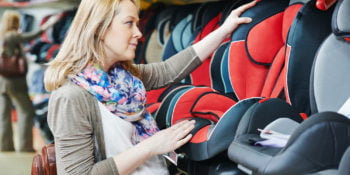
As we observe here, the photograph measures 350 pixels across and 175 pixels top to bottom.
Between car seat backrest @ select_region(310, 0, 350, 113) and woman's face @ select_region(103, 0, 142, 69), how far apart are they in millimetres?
483

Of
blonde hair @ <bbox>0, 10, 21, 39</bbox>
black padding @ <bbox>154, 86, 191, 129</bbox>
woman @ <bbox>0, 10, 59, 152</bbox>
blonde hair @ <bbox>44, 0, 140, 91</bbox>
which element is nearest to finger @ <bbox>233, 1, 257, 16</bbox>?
black padding @ <bbox>154, 86, 191, 129</bbox>

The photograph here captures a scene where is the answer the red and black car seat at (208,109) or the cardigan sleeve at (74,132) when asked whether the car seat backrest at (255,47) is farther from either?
the cardigan sleeve at (74,132)

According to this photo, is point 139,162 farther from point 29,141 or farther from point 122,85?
point 29,141

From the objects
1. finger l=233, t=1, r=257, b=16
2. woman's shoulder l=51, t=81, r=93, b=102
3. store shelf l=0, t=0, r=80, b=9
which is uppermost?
store shelf l=0, t=0, r=80, b=9

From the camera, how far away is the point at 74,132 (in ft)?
3.40

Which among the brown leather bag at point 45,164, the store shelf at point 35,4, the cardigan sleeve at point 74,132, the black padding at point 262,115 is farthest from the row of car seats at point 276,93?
the store shelf at point 35,4

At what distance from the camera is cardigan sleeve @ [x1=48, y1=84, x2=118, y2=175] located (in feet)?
3.39

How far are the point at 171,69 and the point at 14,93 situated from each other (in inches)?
65.8

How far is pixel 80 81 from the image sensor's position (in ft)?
3.50

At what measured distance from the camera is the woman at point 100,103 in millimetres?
1045

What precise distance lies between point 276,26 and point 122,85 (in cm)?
53

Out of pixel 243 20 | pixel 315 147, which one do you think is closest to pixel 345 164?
pixel 315 147

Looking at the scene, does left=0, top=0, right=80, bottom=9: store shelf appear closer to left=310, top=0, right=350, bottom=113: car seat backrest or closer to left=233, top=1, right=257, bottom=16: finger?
left=233, top=1, right=257, bottom=16: finger

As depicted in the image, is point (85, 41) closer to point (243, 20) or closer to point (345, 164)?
point (243, 20)
